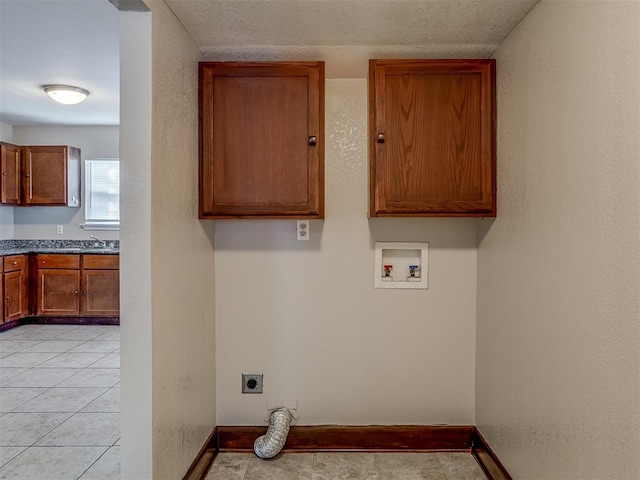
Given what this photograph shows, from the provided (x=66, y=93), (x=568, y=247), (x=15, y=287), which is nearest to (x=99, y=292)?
(x=15, y=287)

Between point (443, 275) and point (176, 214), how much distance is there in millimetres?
1434

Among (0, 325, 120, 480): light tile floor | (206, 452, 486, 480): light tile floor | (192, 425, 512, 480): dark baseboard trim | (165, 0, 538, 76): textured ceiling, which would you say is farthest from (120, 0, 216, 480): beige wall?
(0, 325, 120, 480): light tile floor

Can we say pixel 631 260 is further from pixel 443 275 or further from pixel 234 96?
pixel 234 96

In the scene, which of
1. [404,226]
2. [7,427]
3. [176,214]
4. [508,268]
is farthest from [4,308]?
[508,268]

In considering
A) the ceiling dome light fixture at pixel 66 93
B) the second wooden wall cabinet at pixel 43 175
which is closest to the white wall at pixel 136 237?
the ceiling dome light fixture at pixel 66 93

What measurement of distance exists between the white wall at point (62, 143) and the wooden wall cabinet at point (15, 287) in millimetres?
692

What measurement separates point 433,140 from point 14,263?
16.3 ft

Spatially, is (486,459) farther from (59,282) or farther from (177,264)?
(59,282)

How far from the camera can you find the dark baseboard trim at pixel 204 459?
6.77 ft

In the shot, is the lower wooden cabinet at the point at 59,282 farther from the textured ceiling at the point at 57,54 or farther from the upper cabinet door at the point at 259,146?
the upper cabinet door at the point at 259,146

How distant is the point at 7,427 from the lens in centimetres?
274

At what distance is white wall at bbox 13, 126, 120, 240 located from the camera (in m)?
5.81

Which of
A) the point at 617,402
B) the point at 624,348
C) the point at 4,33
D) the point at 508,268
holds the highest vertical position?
the point at 4,33

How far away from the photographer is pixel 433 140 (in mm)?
2191
